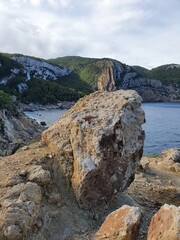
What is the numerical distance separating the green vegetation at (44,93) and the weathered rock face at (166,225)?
141 meters

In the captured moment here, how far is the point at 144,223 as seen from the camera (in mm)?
10766

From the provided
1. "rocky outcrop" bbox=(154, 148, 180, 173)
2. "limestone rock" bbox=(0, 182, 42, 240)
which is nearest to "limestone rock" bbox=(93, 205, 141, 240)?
"limestone rock" bbox=(0, 182, 42, 240)

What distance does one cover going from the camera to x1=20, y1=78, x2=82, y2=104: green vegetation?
15612 centimetres

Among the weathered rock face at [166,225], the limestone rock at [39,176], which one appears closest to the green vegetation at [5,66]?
the limestone rock at [39,176]

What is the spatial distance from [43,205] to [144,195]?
4.96 meters

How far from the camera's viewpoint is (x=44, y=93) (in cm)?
16500

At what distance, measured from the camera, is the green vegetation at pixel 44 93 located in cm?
15612

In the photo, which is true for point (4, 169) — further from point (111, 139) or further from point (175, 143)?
point (175, 143)

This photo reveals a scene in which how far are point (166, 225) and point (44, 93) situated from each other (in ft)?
520

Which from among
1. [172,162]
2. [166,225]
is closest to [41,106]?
[172,162]

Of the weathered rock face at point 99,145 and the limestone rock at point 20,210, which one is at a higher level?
the weathered rock face at point 99,145

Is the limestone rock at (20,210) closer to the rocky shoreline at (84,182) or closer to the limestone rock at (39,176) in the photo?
the rocky shoreline at (84,182)

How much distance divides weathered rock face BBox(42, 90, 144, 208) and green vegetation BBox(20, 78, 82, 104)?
137 meters

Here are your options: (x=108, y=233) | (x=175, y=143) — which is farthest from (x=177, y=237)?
(x=175, y=143)
